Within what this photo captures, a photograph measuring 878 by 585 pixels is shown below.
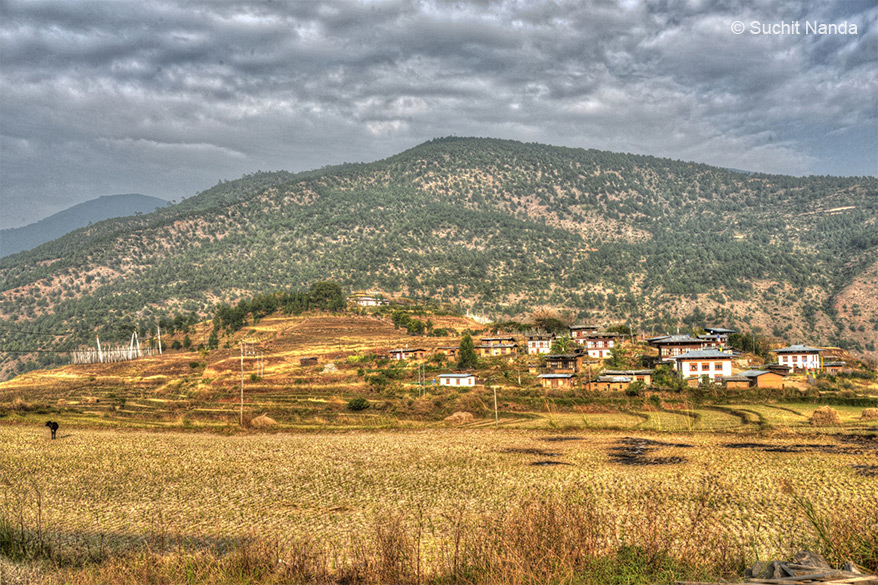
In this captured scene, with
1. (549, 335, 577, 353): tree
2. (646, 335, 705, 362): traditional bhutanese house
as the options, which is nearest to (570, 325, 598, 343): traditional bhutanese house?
(549, 335, 577, 353): tree

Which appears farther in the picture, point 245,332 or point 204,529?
point 245,332

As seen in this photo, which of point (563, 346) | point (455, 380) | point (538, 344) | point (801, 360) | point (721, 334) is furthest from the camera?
point (721, 334)

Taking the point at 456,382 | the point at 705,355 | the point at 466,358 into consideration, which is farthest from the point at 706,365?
the point at 466,358

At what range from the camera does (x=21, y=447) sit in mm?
35750

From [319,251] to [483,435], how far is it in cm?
15912

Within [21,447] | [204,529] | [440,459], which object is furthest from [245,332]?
[204,529]

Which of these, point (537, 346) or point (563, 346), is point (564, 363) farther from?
point (537, 346)

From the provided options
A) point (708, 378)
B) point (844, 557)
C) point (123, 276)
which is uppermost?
point (123, 276)

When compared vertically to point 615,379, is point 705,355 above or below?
above

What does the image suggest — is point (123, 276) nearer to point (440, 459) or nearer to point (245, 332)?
point (245, 332)

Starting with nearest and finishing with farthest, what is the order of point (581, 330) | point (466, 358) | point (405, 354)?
point (466, 358), point (405, 354), point (581, 330)

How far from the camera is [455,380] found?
59.2 m

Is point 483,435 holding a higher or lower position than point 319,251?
lower

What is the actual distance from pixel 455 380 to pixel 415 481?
3496 centimetres
